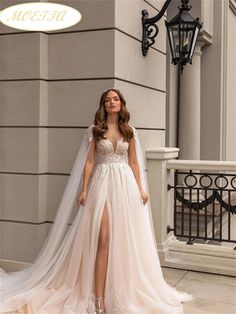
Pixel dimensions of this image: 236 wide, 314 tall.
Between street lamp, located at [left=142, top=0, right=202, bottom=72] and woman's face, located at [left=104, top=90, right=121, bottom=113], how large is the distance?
4.93 ft

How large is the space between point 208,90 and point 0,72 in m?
6.78

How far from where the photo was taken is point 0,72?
5.11m

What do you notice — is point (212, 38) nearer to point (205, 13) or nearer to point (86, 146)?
point (205, 13)

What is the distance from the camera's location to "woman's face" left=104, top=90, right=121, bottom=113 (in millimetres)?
4074

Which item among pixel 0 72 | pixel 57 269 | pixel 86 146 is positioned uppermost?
pixel 0 72

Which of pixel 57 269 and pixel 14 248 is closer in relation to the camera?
pixel 57 269

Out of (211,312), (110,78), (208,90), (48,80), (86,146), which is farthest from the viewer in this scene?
(208,90)

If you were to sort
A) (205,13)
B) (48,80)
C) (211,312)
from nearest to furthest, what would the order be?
(211,312) → (48,80) → (205,13)

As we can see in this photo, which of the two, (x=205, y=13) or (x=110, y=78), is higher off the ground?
(x=205, y=13)

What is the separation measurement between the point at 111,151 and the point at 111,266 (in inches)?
42.5

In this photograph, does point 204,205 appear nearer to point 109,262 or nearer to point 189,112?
point 109,262

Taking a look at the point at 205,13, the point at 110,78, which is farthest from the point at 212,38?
the point at 110,78

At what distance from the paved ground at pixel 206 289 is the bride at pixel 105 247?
18cm

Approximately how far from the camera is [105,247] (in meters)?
3.91
